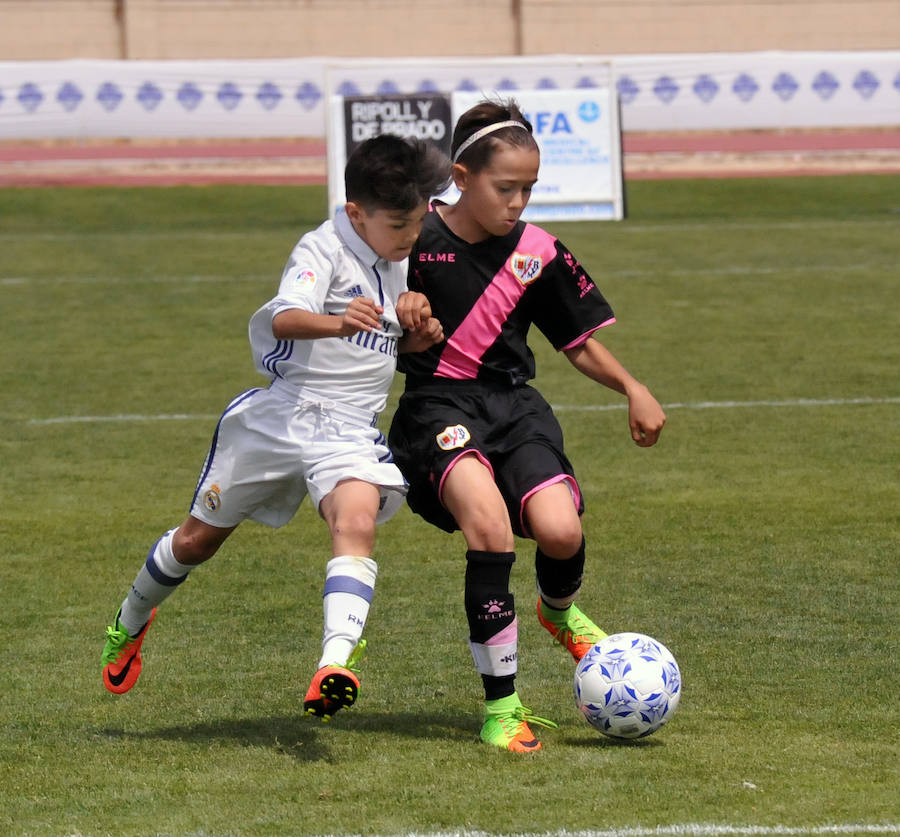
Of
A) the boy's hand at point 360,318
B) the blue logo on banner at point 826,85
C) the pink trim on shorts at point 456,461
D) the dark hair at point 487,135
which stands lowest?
the pink trim on shorts at point 456,461

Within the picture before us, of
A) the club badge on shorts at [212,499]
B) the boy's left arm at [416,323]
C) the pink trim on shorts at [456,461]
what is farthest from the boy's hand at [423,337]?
the club badge on shorts at [212,499]

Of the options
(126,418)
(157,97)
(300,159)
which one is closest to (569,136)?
(157,97)

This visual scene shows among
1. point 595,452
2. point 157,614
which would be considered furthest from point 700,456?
point 157,614

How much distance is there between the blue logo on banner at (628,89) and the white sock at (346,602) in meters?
19.8

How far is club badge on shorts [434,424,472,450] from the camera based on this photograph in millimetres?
4551

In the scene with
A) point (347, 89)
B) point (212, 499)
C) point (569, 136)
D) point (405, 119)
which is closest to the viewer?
point (212, 499)

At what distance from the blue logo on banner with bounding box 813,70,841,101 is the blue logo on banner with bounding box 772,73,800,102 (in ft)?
1.15

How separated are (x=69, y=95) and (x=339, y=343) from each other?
20685 mm

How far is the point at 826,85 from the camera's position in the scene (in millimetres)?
23781

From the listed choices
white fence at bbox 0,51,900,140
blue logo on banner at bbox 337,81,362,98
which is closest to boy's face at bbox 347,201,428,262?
blue logo on banner at bbox 337,81,362,98

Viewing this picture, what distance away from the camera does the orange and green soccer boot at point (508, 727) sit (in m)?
4.30

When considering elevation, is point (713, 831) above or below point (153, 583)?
below

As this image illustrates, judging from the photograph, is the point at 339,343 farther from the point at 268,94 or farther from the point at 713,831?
the point at 268,94

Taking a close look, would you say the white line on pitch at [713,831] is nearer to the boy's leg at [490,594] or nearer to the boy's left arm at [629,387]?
the boy's leg at [490,594]
